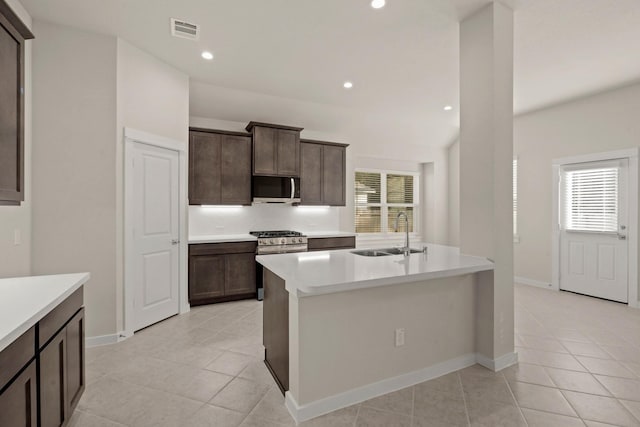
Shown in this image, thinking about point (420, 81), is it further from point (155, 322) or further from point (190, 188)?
point (155, 322)

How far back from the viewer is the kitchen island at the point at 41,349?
3.73 ft

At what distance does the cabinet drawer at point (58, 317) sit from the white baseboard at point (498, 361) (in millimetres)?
2977

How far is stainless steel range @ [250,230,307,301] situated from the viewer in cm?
446

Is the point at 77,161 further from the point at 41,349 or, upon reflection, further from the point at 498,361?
the point at 498,361

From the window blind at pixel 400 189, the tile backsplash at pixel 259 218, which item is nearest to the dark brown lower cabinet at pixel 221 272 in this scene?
the tile backsplash at pixel 259 218

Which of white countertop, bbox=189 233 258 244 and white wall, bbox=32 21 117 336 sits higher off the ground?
white wall, bbox=32 21 117 336

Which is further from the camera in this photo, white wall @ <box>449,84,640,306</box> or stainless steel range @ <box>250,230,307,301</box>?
stainless steel range @ <box>250,230,307,301</box>

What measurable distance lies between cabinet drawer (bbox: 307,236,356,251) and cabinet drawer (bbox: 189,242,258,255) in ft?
3.14

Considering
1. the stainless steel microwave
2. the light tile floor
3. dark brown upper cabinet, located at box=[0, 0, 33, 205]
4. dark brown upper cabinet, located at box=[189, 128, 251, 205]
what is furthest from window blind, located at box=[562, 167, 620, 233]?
dark brown upper cabinet, located at box=[0, 0, 33, 205]

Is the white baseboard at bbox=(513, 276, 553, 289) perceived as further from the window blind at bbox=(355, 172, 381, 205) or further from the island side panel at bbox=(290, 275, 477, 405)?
the island side panel at bbox=(290, 275, 477, 405)

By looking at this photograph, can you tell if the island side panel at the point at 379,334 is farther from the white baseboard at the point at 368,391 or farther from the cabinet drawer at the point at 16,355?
the cabinet drawer at the point at 16,355

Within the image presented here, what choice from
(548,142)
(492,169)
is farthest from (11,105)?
(548,142)

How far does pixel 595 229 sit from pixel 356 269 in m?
4.54

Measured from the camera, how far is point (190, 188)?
4391 millimetres
